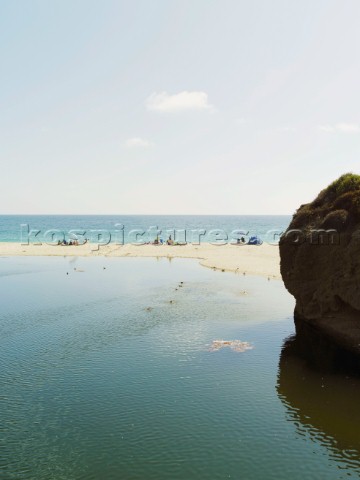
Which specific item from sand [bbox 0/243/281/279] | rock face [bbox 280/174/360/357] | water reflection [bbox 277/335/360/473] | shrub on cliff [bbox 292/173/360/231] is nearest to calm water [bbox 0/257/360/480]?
A: water reflection [bbox 277/335/360/473]

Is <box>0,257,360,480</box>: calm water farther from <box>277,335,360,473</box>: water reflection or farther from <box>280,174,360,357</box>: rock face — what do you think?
<box>280,174,360,357</box>: rock face

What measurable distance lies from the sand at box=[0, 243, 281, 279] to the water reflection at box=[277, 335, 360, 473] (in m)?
42.9

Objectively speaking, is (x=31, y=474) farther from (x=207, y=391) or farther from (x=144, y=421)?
(x=207, y=391)

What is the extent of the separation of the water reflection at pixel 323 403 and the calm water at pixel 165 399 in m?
0.07

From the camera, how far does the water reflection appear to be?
1898 centimetres

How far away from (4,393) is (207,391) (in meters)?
11.8

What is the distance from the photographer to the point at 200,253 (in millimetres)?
101688

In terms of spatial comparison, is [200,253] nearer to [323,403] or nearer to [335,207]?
[335,207]

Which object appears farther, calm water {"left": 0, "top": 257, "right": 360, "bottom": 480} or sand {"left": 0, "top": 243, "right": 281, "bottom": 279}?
sand {"left": 0, "top": 243, "right": 281, "bottom": 279}

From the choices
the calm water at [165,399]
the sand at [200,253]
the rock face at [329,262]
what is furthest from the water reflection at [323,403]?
the sand at [200,253]

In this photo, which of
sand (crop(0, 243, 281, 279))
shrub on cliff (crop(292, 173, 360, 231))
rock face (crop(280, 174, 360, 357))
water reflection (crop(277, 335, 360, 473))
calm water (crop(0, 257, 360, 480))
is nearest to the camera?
calm water (crop(0, 257, 360, 480))

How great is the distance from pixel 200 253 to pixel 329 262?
233ft

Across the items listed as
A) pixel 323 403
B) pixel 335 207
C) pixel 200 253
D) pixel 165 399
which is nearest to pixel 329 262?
pixel 335 207

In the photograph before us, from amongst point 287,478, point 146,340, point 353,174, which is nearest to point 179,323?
point 146,340
